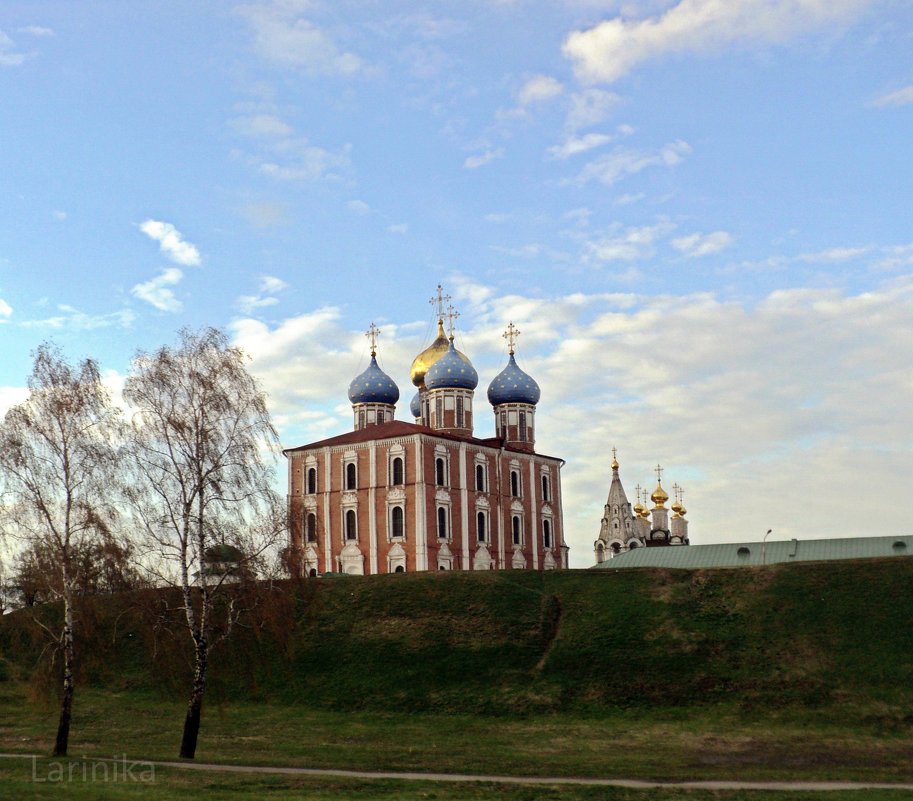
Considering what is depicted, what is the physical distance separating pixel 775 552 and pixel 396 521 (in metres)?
20.9

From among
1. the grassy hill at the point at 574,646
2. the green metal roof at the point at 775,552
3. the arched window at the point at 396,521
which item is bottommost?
the grassy hill at the point at 574,646

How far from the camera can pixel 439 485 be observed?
61031 mm

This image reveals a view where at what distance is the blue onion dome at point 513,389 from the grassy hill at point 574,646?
24.4m

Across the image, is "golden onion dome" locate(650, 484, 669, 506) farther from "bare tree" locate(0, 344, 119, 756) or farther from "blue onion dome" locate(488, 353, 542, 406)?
"bare tree" locate(0, 344, 119, 756)

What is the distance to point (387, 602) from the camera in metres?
44.8

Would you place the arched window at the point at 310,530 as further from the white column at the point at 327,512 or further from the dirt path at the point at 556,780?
the dirt path at the point at 556,780

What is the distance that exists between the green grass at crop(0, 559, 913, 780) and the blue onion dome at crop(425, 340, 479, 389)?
22052mm

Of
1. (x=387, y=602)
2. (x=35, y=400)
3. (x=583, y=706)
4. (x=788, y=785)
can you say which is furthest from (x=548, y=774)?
(x=387, y=602)

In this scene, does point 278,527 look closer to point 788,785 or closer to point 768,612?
point 788,785

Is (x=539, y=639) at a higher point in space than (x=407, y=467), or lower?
lower

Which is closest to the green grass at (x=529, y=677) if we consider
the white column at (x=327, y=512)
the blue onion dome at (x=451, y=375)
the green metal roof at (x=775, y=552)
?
the green metal roof at (x=775, y=552)

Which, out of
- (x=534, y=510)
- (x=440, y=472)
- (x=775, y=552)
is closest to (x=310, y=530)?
(x=440, y=472)

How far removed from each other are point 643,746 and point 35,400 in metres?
18.9

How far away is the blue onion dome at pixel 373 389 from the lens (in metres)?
72.1
